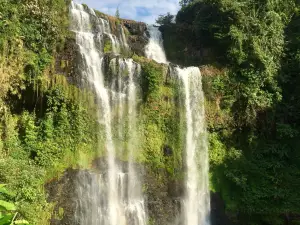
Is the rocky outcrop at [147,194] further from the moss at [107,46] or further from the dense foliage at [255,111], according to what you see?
the moss at [107,46]

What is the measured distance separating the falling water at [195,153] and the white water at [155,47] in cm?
487

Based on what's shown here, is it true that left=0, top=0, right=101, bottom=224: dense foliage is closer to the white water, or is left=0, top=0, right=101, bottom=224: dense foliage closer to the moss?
the moss

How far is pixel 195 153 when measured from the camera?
14570 millimetres

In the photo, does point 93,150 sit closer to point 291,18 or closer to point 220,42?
point 220,42

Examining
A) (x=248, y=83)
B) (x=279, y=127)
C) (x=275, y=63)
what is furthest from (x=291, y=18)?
(x=279, y=127)

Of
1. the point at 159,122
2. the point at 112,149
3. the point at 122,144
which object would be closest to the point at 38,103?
the point at 112,149

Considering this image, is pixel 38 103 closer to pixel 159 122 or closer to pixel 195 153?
pixel 159 122

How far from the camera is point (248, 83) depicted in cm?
1549

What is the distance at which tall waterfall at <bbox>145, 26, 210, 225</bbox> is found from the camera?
1387 centimetres

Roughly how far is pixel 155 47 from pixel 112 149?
887cm

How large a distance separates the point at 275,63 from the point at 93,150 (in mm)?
9940

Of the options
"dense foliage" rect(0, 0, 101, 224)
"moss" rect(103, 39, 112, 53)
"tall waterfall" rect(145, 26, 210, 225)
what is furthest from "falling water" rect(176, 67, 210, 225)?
"dense foliage" rect(0, 0, 101, 224)

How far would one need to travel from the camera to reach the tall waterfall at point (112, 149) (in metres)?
12.1

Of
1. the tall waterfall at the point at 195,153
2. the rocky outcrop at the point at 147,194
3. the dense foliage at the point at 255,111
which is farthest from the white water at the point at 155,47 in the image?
the rocky outcrop at the point at 147,194
